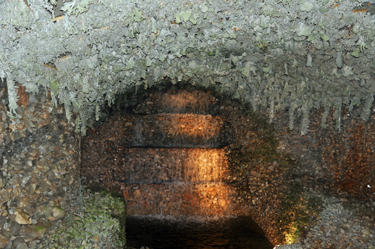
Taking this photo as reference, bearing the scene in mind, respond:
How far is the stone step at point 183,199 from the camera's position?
8.76 m

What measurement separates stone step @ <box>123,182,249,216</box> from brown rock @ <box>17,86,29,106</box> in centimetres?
490

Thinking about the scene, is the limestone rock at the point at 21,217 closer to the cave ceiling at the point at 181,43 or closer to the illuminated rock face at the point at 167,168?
the cave ceiling at the point at 181,43

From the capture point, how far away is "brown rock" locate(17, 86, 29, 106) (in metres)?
4.17

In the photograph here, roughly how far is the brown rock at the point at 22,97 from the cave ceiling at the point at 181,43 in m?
0.09

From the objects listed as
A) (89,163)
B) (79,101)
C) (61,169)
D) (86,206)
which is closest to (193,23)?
(79,101)

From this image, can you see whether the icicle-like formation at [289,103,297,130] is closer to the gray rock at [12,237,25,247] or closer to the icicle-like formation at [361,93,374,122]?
the icicle-like formation at [361,93,374,122]

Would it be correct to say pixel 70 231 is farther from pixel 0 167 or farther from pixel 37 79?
pixel 37 79

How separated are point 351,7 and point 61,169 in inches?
199

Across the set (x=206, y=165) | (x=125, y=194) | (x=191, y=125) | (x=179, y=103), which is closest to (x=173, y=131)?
(x=191, y=125)

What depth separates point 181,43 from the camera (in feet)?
15.5

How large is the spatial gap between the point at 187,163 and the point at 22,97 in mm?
5467

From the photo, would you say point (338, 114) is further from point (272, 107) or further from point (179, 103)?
point (179, 103)

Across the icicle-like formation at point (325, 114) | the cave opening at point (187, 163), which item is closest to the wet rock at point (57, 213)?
the cave opening at point (187, 163)

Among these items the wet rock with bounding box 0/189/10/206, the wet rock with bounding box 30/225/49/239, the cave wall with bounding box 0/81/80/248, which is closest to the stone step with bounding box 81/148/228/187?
the cave wall with bounding box 0/81/80/248
